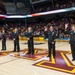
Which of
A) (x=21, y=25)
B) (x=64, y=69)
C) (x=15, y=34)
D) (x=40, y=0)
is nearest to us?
(x=64, y=69)

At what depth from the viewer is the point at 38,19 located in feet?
103

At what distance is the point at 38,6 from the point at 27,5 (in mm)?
2046

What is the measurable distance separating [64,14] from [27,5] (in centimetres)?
887

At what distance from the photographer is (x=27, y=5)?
3350cm

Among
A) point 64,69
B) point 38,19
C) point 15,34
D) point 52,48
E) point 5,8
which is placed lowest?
point 64,69

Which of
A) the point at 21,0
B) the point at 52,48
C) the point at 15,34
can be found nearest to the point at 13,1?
the point at 21,0

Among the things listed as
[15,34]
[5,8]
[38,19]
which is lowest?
[15,34]

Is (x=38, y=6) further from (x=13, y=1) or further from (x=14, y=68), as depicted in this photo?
(x=14, y=68)

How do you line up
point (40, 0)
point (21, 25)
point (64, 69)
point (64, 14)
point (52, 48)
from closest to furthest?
1. point (64, 69)
2. point (52, 48)
3. point (64, 14)
4. point (40, 0)
5. point (21, 25)

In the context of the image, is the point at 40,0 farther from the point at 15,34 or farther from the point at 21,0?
the point at 15,34

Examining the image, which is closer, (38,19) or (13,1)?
(38,19)

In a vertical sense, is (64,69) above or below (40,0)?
below

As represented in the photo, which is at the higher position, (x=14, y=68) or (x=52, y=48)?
(x=52, y=48)

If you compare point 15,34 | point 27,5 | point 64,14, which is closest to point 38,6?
point 27,5
